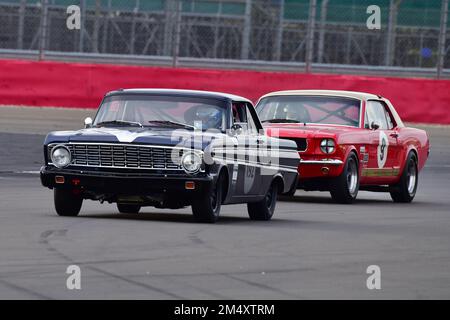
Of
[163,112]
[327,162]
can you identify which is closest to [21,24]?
[327,162]

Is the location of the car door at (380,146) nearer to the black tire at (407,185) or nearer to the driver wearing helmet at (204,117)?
the black tire at (407,185)

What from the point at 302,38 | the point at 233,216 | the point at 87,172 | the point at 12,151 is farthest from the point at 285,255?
the point at 302,38

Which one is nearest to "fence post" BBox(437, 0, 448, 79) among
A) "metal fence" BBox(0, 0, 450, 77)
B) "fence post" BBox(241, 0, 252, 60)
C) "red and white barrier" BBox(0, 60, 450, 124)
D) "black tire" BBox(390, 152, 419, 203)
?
"metal fence" BBox(0, 0, 450, 77)

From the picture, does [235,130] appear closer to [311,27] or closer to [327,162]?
[327,162]

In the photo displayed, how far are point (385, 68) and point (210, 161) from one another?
1715cm

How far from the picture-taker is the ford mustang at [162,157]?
43.0ft

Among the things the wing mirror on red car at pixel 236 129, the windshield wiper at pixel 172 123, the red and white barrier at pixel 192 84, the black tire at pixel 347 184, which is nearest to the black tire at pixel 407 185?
the black tire at pixel 347 184

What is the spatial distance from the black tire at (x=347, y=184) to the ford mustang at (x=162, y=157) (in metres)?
2.72

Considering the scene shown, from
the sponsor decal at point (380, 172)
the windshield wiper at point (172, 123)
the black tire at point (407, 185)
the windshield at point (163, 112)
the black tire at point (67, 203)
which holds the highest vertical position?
the windshield at point (163, 112)

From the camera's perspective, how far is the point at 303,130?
17.4 m

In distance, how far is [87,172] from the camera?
13.2 m

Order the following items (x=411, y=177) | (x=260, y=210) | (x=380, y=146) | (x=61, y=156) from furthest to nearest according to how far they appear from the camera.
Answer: (x=411, y=177)
(x=380, y=146)
(x=260, y=210)
(x=61, y=156)

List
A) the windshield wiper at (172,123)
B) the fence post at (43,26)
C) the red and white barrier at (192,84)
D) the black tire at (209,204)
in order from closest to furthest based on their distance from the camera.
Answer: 1. the black tire at (209,204)
2. the windshield wiper at (172,123)
3. the fence post at (43,26)
4. the red and white barrier at (192,84)

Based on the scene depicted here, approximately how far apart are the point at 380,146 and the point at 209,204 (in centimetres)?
562
